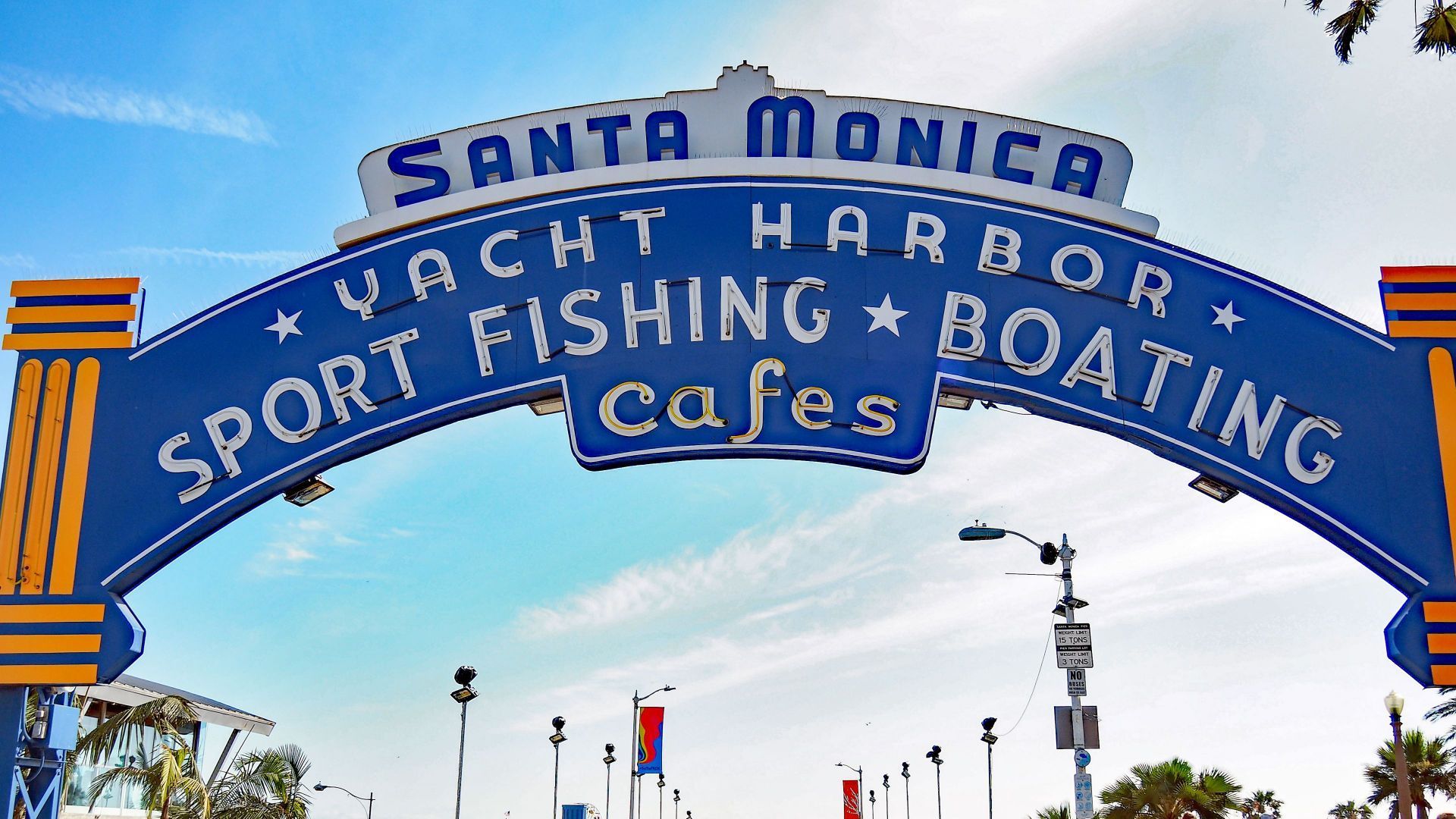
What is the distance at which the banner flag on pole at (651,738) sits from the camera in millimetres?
50156

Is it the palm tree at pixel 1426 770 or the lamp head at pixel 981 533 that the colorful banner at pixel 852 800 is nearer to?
the palm tree at pixel 1426 770

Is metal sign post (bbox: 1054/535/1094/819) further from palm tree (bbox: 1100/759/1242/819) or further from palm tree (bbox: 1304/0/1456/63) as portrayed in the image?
palm tree (bbox: 1100/759/1242/819)

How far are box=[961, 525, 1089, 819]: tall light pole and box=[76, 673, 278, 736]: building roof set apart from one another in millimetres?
22964

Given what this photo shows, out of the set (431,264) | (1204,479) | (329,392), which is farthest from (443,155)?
(1204,479)

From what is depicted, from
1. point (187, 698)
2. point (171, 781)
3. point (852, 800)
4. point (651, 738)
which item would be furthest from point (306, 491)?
point (852, 800)

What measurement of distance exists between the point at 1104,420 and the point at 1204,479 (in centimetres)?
135

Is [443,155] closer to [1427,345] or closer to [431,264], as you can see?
[431,264]

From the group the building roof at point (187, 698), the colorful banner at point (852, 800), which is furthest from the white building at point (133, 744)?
the colorful banner at point (852, 800)

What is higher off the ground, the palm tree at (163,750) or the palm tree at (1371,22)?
the palm tree at (1371,22)

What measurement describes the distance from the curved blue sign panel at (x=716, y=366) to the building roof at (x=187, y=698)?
69.2 feet

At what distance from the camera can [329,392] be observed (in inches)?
598

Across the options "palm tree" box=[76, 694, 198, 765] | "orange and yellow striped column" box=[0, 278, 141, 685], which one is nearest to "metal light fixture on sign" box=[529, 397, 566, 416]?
"orange and yellow striped column" box=[0, 278, 141, 685]

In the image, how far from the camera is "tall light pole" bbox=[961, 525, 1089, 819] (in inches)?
703

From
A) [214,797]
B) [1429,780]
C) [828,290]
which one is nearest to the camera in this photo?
[828,290]
